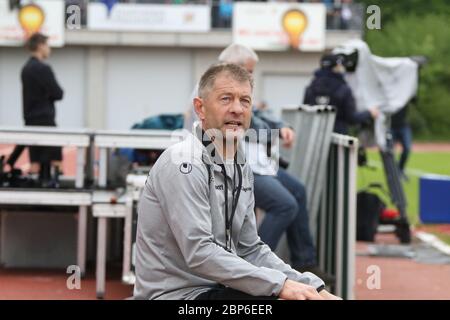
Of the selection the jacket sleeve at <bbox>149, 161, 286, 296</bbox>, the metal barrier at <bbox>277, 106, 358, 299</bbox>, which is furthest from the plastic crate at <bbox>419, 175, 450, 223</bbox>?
the jacket sleeve at <bbox>149, 161, 286, 296</bbox>

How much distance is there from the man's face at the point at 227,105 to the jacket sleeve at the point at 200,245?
0.25m

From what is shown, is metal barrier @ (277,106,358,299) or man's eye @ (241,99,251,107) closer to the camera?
man's eye @ (241,99,251,107)

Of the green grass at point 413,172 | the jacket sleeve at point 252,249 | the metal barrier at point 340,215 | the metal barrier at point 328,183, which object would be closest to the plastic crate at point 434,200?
the green grass at point 413,172

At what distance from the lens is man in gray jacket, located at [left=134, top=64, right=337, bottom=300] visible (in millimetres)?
4121

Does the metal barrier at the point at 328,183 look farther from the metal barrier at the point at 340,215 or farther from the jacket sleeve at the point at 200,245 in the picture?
the jacket sleeve at the point at 200,245

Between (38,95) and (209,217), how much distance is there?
809 centimetres

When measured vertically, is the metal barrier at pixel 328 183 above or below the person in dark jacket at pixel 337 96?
below

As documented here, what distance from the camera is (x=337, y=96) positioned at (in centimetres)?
1179

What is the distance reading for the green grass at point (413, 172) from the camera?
18.6 metres

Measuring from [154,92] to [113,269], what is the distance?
3582 centimetres

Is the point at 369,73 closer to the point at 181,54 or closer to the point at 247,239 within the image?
the point at 247,239

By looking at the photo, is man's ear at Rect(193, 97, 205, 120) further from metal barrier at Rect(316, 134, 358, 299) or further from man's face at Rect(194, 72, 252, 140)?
metal barrier at Rect(316, 134, 358, 299)

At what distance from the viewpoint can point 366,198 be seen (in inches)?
529
